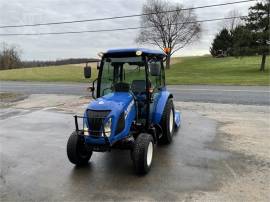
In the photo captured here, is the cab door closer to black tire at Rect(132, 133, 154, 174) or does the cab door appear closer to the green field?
black tire at Rect(132, 133, 154, 174)

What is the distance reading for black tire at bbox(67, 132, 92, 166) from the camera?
5.86m

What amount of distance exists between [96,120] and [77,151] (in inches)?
31.8

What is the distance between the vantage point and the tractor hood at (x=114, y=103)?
555 centimetres

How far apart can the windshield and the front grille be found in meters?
1.37

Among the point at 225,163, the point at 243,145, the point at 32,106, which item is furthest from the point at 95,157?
the point at 32,106

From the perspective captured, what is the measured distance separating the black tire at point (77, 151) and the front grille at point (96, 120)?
0.53 meters

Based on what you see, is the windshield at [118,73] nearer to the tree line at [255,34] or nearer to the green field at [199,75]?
the green field at [199,75]

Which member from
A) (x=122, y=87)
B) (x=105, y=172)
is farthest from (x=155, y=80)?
(x=105, y=172)

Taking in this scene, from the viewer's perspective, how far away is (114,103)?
5664mm

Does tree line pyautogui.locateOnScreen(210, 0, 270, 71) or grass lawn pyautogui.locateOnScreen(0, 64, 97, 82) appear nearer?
grass lawn pyautogui.locateOnScreen(0, 64, 97, 82)

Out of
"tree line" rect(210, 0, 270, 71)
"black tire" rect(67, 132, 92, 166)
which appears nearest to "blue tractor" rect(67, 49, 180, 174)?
"black tire" rect(67, 132, 92, 166)

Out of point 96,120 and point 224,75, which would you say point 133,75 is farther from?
point 224,75

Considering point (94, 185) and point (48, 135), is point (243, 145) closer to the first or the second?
point (94, 185)

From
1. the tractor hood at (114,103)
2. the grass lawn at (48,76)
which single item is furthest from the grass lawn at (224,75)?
the tractor hood at (114,103)
